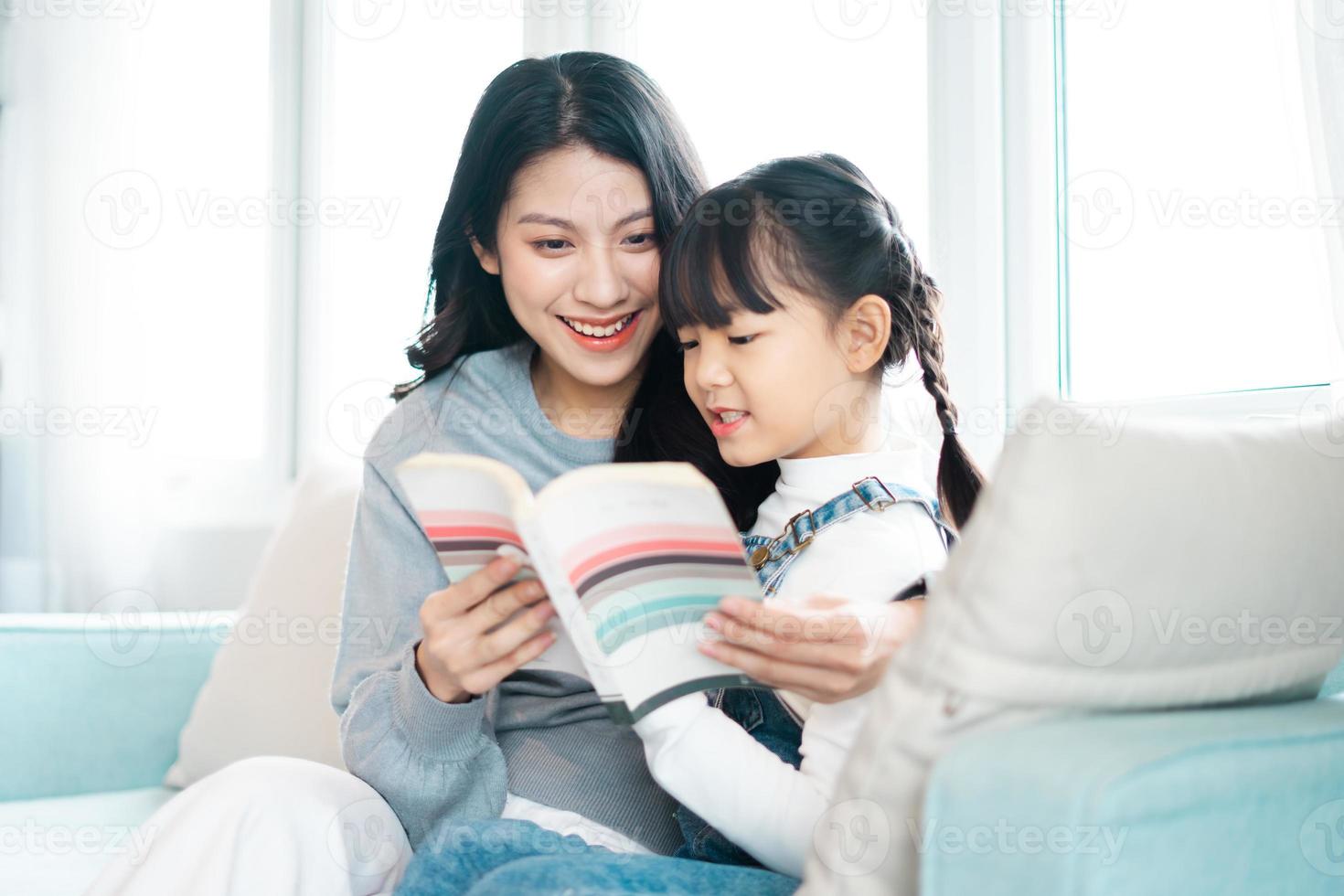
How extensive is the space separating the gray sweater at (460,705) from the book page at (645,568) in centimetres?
25

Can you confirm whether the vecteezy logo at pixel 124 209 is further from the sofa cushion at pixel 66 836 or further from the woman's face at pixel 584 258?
the woman's face at pixel 584 258

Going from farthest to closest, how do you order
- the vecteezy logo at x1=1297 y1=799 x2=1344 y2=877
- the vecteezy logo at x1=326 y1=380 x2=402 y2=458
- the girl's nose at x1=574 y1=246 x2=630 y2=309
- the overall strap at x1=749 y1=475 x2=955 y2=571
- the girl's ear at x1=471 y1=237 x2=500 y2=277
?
the vecteezy logo at x1=326 y1=380 x2=402 y2=458, the girl's ear at x1=471 y1=237 x2=500 y2=277, the girl's nose at x1=574 y1=246 x2=630 y2=309, the overall strap at x1=749 y1=475 x2=955 y2=571, the vecteezy logo at x1=1297 y1=799 x2=1344 y2=877

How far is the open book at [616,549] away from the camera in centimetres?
81

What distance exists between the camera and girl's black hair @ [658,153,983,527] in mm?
1141

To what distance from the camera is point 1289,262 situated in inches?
61.6

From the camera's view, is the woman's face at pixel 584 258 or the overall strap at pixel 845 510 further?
the woman's face at pixel 584 258

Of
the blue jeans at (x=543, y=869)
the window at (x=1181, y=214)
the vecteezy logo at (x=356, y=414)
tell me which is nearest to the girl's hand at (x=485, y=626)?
the blue jeans at (x=543, y=869)

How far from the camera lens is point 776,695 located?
110 cm

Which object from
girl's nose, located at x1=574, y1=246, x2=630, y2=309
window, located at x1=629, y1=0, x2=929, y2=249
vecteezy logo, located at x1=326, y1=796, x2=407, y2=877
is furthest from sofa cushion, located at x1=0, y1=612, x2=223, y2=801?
window, located at x1=629, y1=0, x2=929, y2=249

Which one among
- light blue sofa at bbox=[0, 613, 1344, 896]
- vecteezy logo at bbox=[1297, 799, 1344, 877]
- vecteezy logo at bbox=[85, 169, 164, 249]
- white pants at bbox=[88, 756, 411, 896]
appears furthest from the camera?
vecteezy logo at bbox=[85, 169, 164, 249]

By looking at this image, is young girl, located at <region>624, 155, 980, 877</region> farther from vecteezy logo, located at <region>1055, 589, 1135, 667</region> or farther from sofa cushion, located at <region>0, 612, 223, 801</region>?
sofa cushion, located at <region>0, 612, 223, 801</region>

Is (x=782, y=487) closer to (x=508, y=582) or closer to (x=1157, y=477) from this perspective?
(x=508, y=582)

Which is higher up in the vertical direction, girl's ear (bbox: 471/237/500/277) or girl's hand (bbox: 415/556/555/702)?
girl's ear (bbox: 471/237/500/277)

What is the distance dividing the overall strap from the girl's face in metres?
0.08
